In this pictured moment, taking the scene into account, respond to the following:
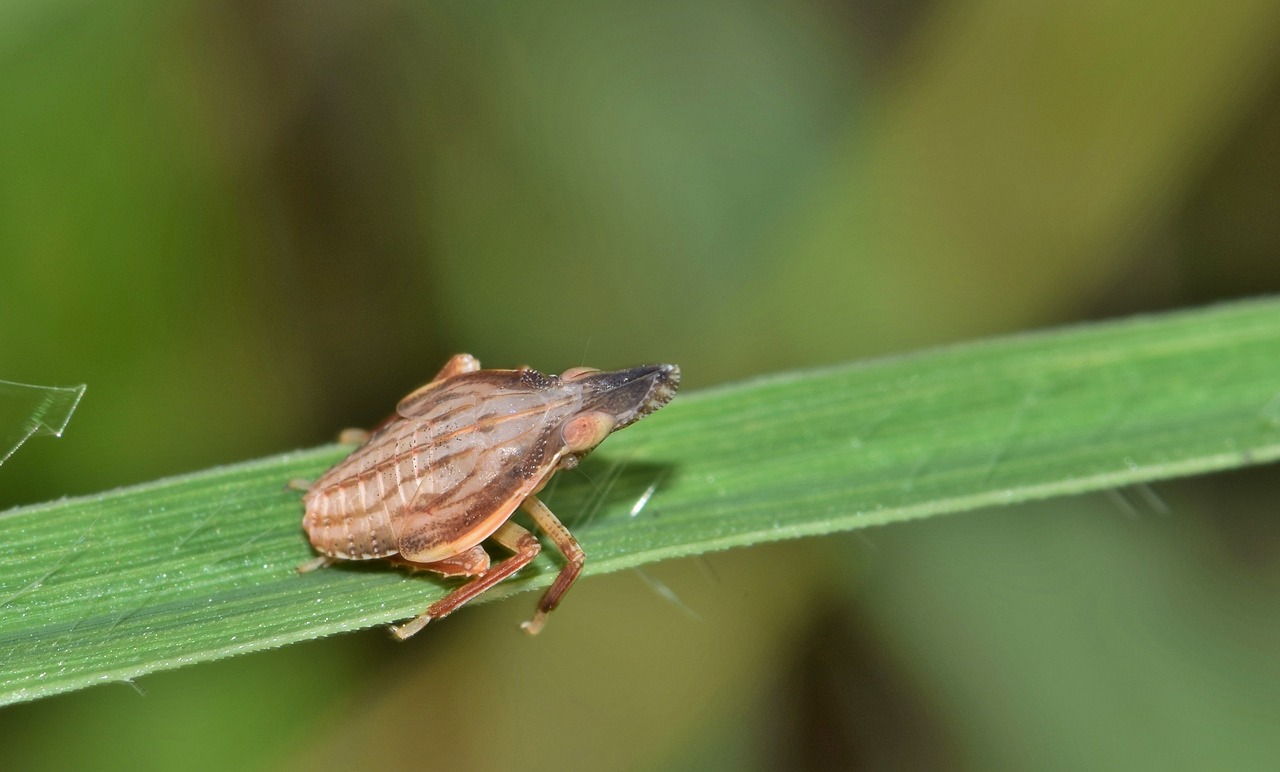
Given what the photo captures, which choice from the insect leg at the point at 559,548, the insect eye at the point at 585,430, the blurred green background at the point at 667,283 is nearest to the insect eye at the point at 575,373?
the insect eye at the point at 585,430

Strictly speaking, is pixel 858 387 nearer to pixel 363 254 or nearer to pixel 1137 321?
pixel 1137 321

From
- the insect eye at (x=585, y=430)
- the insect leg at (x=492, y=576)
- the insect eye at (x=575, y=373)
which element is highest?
the insect eye at (x=575, y=373)

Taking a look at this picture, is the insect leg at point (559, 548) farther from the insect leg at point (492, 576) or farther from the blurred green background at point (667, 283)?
the blurred green background at point (667, 283)

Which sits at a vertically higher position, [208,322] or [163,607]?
[208,322]

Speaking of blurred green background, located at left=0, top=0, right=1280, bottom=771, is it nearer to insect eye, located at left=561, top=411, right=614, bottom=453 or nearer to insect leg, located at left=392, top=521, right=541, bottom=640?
insect leg, located at left=392, top=521, right=541, bottom=640

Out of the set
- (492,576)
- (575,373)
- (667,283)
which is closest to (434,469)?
(492,576)

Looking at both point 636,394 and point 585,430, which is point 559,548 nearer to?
point 585,430

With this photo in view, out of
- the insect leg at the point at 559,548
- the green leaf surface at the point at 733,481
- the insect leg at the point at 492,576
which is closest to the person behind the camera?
the green leaf surface at the point at 733,481

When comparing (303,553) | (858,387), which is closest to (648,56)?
(858,387)
